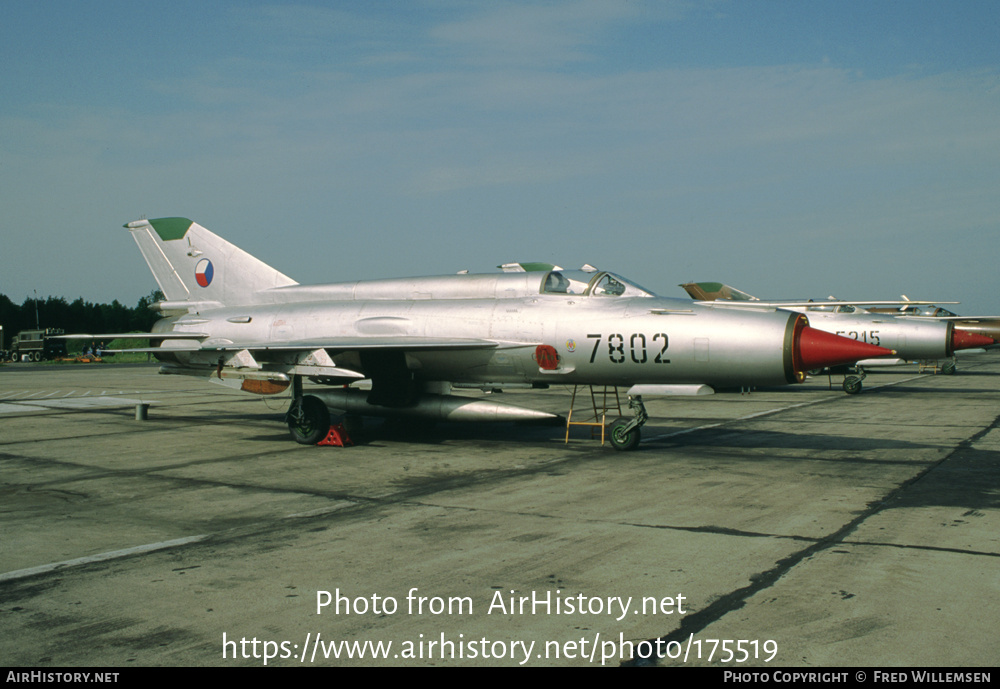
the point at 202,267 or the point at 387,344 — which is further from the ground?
the point at 202,267

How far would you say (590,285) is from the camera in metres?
11.5

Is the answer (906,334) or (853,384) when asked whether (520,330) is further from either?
(906,334)

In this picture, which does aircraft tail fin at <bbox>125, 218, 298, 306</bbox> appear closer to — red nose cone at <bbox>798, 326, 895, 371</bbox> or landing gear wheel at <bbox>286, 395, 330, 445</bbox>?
landing gear wheel at <bbox>286, 395, 330, 445</bbox>

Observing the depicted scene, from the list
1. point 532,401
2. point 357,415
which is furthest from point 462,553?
point 532,401

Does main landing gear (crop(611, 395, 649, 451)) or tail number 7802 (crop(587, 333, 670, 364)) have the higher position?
tail number 7802 (crop(587, 333, 670, 364))

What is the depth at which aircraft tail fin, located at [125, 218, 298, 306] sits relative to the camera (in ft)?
50.2

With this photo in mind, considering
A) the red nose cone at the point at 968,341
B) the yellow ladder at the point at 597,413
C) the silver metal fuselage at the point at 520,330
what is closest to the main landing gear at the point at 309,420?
the silver metal fuselage at the point at 520,330

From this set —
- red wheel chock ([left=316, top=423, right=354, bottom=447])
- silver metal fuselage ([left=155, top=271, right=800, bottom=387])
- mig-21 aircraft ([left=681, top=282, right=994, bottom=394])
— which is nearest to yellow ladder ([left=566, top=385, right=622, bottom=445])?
silver metal fuselage ([left=155, top=271, right=800, bottom=387])

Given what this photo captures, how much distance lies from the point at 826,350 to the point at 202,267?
12037mm

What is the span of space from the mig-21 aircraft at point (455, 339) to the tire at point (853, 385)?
37.0ft

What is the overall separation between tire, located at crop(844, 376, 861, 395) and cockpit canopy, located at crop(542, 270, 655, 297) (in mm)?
13174

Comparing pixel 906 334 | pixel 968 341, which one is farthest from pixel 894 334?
pixel 968 341

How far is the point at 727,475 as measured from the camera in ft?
30.1
